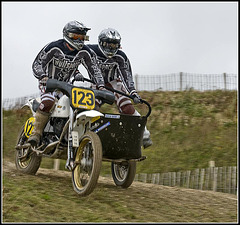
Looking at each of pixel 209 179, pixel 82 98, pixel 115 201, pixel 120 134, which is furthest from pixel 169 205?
pixel 209 179

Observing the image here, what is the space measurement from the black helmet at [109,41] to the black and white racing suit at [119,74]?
0.19 metres

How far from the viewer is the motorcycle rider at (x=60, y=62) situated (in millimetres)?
7387

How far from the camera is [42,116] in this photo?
292 inches

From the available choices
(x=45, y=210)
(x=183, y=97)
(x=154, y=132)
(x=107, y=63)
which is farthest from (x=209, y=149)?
(x=45, y=210)

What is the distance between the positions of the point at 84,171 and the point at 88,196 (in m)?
0.42

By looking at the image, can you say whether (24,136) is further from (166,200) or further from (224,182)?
(224,182)

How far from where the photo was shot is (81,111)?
6.71 m

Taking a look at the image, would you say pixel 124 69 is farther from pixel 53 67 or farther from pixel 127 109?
pixel 53 67

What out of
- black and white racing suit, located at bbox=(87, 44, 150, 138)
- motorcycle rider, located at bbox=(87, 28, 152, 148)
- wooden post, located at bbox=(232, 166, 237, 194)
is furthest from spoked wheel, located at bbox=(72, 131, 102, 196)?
wooden post, located at bbox=(232, 166, 237, 194)

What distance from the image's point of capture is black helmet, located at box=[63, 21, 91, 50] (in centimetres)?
736

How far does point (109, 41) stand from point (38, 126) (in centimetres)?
190

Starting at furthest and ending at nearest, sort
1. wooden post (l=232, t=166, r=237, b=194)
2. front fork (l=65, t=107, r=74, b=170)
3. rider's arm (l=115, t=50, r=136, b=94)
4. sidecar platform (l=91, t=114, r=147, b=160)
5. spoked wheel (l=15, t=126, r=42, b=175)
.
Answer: wooden post (l=232, t=166, r=237, b=194) → spoked wheel (l=15, t=126, r=42, b=175) → rider's arm (l=115, t=50, r=136, b=94) → sidecar platform (l=91, t=114, r=147, b=160) → front fork (l=65, t=107, r=74, b=170)

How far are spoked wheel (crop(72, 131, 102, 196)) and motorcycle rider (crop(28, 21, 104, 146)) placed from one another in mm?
1196

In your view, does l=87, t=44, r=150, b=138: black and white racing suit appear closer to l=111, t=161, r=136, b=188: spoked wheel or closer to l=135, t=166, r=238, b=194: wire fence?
l=111, t=161, r=136, b=188: spoked wheel
